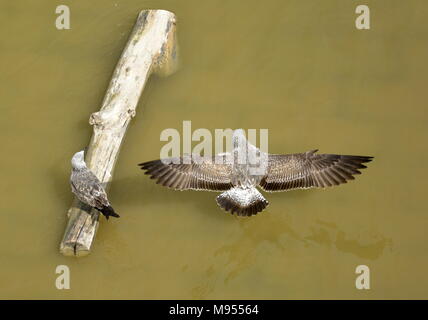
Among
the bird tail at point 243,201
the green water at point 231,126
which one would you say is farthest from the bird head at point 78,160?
the bird tail at point 243,201

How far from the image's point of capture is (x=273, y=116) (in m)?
7.09

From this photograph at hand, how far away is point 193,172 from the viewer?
6.16 metres

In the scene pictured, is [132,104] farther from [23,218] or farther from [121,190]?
[23,218]

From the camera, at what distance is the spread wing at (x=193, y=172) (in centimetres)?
607

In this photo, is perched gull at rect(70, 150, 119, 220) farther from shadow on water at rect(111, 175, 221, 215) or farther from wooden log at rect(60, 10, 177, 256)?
shadow on water at rect(111, 175, 221, 215)

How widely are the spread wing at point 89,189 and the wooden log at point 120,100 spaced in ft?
0.58

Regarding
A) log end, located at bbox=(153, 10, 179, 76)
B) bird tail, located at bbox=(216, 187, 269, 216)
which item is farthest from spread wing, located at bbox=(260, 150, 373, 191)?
log end, located at bbox=(153, 10, 179, 76)

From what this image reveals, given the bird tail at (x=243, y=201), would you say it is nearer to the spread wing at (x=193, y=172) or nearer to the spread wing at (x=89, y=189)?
the spread wing at (x=193, y=172)

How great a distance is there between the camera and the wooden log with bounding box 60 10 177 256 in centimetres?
607

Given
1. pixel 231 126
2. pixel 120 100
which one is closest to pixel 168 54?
pixel 120 100

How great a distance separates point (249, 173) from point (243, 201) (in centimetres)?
25

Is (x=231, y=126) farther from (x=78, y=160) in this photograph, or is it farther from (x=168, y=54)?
(x=78, y=160)

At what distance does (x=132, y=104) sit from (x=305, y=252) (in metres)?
2.13

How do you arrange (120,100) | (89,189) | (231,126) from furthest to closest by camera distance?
(231,126), (120,100), (89,189)
